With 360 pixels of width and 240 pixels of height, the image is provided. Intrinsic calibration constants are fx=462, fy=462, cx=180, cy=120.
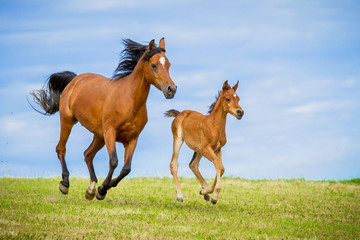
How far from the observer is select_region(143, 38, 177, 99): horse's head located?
29.4ft

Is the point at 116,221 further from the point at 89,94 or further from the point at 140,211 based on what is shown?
the point at 89,94

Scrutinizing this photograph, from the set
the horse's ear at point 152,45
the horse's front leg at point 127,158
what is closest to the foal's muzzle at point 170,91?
the horse's ear at point 152,45

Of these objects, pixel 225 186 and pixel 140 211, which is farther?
pixel 225 186

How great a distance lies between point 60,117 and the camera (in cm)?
1164

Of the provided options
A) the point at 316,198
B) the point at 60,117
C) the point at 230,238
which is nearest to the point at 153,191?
the point at 60,117

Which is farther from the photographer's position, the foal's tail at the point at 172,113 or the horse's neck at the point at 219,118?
the foal's tail at the point at 172,113

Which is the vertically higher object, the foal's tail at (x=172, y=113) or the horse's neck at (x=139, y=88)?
the horse's neck at (x=139, y=88)

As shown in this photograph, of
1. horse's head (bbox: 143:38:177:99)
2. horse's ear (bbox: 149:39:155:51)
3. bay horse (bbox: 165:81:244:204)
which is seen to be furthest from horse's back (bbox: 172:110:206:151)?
horse's ear (bbox: 149:39:155:51)

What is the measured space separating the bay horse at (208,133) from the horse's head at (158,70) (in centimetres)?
181

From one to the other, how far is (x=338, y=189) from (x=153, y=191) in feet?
22.0

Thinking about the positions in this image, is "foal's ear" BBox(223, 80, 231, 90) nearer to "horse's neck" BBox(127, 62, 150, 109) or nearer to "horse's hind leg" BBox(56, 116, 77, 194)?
"horse's neck" BBox(127, 62, 150, 109)

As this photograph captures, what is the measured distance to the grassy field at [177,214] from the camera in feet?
25.8

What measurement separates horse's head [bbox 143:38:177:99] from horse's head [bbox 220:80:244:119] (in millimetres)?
1758

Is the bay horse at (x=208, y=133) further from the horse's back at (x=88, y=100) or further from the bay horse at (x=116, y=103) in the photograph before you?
the horse's back at (x=88, y=100)
